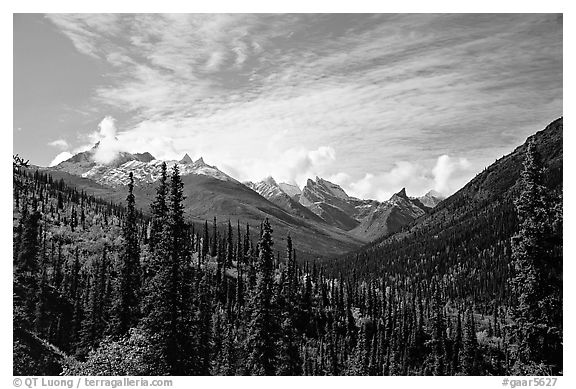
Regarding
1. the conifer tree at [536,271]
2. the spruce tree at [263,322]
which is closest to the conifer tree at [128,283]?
the spruce tree at [263,322]

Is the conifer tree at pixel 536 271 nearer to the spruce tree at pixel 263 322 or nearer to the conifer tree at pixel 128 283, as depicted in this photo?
the spruce tree at pixel 263 322

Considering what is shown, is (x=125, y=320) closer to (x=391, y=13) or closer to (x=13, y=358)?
(x=13, y=358)

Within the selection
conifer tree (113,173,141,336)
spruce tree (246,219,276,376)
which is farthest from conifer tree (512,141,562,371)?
conifer tree (113,173,141,336)

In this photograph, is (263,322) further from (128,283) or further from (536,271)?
(536,271)

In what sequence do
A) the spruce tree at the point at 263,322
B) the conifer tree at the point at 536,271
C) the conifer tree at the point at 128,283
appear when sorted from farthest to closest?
the conifer tree at the point at 128,283
the spruce tree at the point at 263,322
the conifer tree at the point at 536,271

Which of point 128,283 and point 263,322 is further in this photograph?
point 128,283

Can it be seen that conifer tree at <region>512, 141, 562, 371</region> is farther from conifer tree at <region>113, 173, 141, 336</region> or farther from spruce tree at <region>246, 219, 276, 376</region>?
conifer tree at <region>113, 173, 141, 336</region>

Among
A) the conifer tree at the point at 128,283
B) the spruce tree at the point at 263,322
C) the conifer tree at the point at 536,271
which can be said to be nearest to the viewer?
the conifer tree at the point at 536,271

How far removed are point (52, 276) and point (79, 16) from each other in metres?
87.1

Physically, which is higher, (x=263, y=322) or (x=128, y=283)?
(x=128, y=283)

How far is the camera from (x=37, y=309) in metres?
72.7

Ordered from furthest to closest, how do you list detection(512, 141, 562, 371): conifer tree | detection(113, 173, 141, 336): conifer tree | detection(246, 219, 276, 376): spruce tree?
1. detection(113, 173, 141, 336): conifer tree
2. detection(246, 219, 276, 376): spruce tree
3. detection(512, 141, 562, 371): conifer tree

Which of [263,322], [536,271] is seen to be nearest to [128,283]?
[263,322]
